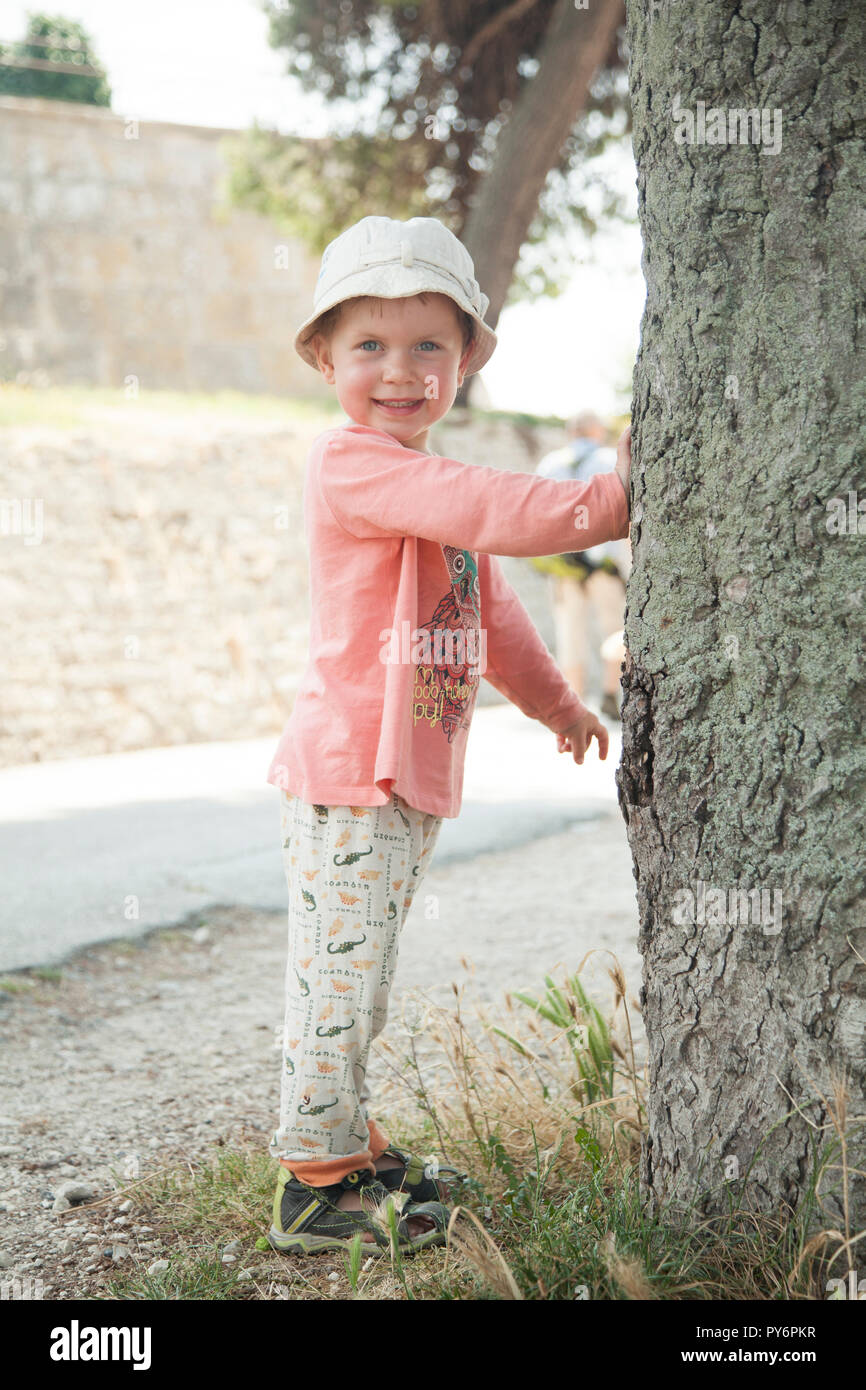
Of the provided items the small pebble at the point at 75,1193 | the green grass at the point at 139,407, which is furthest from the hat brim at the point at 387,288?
the green grass at the point at 139,407

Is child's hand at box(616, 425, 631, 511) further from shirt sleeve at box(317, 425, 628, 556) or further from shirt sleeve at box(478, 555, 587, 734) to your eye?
shirt sleeve at box(478, 555, 587, 734)

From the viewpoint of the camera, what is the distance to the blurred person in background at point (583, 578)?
788 centimetres

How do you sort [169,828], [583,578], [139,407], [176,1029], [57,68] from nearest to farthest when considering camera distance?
[176,1029] < [169,828] < [583,578] < [139,407] < [57,68]

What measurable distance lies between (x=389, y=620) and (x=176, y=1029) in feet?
6.09

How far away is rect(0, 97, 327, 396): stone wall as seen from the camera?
1625 cm

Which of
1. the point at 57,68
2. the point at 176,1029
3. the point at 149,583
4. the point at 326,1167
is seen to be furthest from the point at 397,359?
the point at 57,68

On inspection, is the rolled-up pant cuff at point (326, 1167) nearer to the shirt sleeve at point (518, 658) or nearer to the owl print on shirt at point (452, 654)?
the owl print on shirt at point (452, 654)

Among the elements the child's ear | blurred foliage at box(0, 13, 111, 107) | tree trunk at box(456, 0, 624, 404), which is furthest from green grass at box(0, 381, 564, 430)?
blurred foliage at box(0, 13, 111, 107)

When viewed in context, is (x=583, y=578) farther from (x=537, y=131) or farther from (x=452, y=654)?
(x=452, y=654)

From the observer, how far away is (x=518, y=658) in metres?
2.34

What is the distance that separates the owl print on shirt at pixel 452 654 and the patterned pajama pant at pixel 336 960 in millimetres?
179

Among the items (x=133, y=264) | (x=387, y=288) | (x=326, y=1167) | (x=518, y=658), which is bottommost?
(x=326, y=1167)

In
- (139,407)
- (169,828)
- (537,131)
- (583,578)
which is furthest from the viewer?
(139,407)
